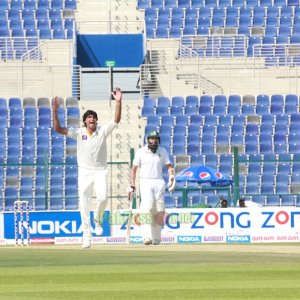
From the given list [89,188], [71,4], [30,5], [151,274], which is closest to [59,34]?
[71,4]

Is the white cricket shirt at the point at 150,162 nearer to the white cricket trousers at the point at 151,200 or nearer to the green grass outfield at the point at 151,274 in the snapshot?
the white cricket trousers at the point at 151,200

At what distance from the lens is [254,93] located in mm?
34188

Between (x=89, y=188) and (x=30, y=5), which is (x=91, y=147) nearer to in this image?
(x=89, y=188)

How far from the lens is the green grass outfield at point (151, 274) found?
33.9 ft

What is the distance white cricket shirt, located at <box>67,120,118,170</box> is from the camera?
17.1 meters

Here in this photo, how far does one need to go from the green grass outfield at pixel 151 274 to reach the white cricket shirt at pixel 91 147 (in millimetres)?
1429

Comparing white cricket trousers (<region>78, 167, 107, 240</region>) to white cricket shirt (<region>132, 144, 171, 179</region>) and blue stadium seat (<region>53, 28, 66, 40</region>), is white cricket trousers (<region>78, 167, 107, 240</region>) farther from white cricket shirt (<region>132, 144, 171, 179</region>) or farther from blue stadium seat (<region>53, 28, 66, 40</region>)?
blue stadium seat (<region>53, 28, 66, 40</region>)

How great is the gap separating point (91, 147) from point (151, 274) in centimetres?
522

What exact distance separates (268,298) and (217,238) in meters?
13.3

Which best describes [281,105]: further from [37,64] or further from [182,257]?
[182,257]

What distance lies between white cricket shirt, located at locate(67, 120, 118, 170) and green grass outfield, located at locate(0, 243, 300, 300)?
1.43 metres

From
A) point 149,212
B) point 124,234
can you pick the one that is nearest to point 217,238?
point 124,234

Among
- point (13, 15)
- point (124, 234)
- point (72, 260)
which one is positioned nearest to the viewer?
point (72, 260)

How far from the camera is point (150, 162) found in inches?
723
